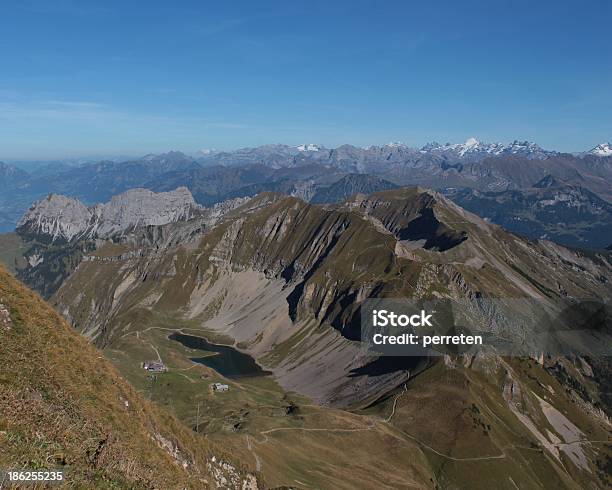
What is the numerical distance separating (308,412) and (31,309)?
397 ft

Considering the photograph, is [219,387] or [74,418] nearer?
[74,418]

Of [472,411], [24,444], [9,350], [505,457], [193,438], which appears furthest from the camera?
[472,411]

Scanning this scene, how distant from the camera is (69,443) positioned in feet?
103

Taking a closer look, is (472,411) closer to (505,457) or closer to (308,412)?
(505,457)

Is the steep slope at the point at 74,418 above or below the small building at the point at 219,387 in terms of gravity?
above

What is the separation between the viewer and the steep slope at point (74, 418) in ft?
94.0

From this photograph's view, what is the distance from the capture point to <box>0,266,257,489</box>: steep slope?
2864 cm

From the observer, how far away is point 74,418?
36812 mm

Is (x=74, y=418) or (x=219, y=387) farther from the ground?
(x=74, y=418)

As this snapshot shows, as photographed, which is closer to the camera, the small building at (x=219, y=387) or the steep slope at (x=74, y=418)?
the steep slope at (x=74, y=418)

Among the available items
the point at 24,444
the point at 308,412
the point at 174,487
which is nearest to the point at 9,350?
the point at 24,444

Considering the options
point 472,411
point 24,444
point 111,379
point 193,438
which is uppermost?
point 24,444

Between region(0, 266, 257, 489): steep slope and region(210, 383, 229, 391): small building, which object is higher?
region(0, 266, 257, 489): steep slope

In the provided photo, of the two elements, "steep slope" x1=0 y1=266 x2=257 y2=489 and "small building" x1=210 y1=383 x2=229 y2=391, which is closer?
"steep slope" x1=0 y1=266 x2=257 y2=489
